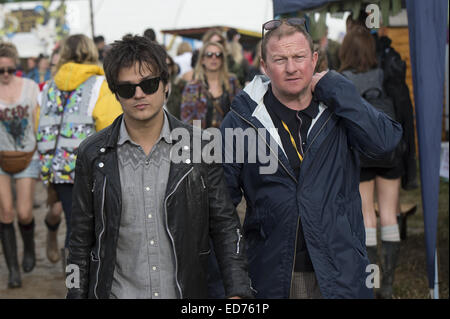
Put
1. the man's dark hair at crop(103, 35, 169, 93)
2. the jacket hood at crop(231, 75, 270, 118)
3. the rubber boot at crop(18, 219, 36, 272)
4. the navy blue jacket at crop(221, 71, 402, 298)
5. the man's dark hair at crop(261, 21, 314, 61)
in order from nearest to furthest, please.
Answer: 1. the man's dark hair at crop(103, 35, 169, 93)
2. the navy blue jacket at crop(221, 71, 402, 298)
3. the man's dark hair at crop(261, 21, 314, 61)
4. the jacket hood at crop(231, 75, 270, 118)
5. the rubber boot at crop(18, 219, 36, 272)

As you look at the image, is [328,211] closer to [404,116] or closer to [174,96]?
[404,116]

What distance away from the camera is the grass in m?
6.26

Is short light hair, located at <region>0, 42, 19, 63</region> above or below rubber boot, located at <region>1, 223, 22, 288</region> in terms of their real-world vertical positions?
above

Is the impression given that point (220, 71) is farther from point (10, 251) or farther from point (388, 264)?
point (10, 251)

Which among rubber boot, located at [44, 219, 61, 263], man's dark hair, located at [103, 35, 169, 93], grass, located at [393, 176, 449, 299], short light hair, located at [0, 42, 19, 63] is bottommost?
grass, located at [393, 176, 449, 299]

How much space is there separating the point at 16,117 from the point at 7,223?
3.55ft

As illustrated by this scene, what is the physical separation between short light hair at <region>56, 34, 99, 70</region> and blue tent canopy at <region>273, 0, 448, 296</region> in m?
2.71

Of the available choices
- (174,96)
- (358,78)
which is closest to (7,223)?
(174,96)

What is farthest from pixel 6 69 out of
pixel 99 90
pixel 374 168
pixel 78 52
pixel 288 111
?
pixel 288 111

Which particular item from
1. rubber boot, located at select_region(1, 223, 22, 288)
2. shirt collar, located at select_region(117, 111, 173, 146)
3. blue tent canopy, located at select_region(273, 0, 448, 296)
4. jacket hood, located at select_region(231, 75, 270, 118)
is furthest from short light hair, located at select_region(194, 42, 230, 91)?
shirt collar, located at select_region(117, 111, 173, 146)

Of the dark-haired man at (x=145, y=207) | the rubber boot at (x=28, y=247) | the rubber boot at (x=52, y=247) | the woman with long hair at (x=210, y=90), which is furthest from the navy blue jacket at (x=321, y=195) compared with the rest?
the rubber boot at (x=52, y=247)

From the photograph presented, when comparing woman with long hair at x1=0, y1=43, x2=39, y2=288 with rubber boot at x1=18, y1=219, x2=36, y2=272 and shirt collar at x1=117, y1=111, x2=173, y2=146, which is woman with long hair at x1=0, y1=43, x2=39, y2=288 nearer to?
rubber boot at x1=18, y1=219, x2=36, y2=272

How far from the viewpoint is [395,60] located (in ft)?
19.8

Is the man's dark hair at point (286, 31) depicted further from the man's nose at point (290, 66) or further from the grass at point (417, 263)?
the grass at point (417, 263)
